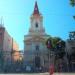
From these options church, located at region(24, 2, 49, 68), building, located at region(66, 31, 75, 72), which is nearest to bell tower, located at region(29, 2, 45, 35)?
church, located at region(24, 2, 49, 68)

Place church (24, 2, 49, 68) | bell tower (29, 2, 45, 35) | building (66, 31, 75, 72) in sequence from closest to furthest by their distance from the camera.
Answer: building (66, 31, 75, 72), church (24, 2, 49, 68), bell tower (29, 2, 45, 35)

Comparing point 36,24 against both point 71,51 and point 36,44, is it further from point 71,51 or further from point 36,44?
point 71,51

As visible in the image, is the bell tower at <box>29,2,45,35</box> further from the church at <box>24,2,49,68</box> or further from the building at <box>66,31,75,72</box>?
the building at <box>66,31,75,72</box>

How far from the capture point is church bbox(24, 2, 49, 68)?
94375 mm

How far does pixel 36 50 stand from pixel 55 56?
46.4ft

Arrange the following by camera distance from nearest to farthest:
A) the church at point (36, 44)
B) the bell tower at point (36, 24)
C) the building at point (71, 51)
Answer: the building at point (71, 51) → the church at point (36, 44) → the bell tower at point (36, 24)

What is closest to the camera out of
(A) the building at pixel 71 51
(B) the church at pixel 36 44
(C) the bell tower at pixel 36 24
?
(A) the building at pixel 71 51

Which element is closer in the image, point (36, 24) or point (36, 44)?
point (36, 44)

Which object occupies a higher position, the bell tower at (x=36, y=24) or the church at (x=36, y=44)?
the bell tower at (x=36, y=24)

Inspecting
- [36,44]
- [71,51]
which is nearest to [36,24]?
[36,44]

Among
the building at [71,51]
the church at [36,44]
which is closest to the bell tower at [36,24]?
the church at [36,44]

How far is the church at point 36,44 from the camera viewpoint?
94.4m

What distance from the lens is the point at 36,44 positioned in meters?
100

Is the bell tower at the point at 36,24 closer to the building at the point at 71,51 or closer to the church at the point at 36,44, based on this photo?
the church at the point at 36,44
